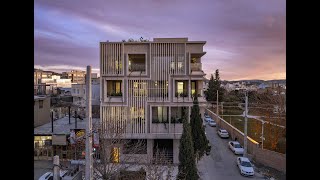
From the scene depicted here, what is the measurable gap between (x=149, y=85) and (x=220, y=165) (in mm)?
7388

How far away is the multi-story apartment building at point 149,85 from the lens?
17297 mm

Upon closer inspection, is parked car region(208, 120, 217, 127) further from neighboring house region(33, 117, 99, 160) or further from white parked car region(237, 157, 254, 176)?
neighboring house region(33, 117, 99, 160)

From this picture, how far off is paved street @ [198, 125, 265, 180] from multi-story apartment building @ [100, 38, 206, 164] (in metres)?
2.44

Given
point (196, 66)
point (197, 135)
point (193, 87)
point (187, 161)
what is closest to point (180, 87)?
point (193, 87)

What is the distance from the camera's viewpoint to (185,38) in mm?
18688

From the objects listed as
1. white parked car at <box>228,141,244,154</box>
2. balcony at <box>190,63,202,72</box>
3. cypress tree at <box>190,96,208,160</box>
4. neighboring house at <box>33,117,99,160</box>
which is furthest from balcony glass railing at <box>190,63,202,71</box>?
neighboring house at <box>33,117,99,160</box>

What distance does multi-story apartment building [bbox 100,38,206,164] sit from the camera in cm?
1730

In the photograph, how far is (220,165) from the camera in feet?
55.5

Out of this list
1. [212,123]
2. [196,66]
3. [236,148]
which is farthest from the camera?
[212,123]

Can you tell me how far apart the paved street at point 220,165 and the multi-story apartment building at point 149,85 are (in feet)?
8.00

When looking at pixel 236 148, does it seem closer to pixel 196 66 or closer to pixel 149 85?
pixel 196 66
